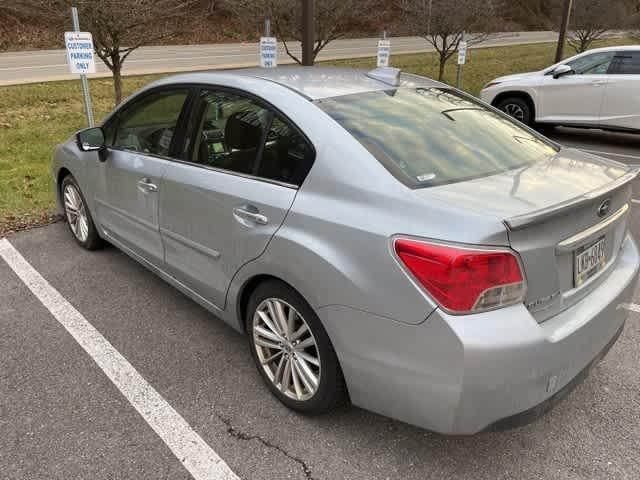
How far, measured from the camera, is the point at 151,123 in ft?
12.0

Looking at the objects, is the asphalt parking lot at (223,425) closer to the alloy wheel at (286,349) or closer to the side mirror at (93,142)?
the alloy wheel at (286,349)

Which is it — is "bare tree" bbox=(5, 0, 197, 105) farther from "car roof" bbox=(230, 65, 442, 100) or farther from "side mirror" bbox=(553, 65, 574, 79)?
"side mirror" bbox=(553, 65, 574, 79)

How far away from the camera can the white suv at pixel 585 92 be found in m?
8.37

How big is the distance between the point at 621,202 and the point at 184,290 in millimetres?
2373

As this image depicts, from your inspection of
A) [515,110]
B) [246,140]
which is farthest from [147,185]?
[515,110]

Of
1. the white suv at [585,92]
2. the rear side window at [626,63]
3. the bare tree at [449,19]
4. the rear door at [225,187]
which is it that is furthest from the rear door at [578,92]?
the rear door at [225,187]

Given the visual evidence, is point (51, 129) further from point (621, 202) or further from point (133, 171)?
point (621, 202)

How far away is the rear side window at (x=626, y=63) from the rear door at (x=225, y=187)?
7.70m

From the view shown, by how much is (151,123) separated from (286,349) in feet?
6.32

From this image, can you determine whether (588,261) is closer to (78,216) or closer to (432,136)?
(432,136)

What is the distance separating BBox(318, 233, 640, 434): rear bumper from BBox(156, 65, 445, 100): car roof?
1188mm

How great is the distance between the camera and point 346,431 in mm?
2555

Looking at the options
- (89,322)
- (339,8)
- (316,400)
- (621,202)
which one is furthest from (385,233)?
(339,8)

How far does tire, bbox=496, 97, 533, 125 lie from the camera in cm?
936
